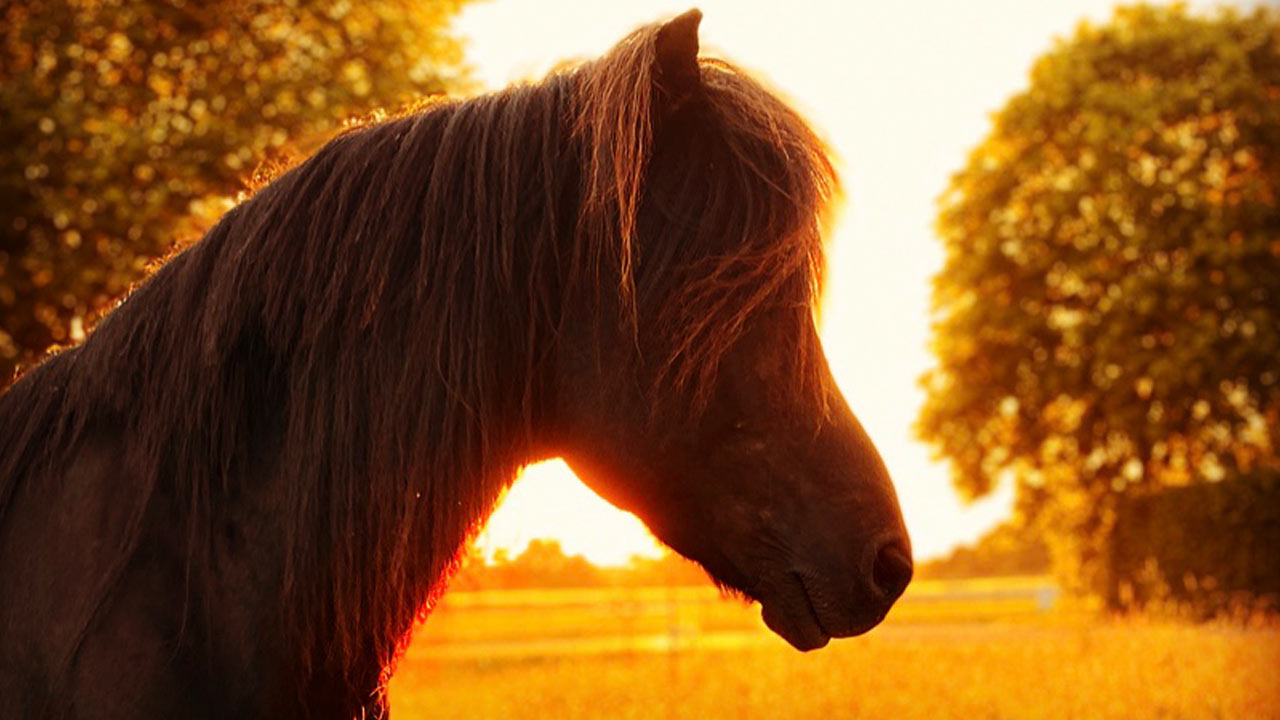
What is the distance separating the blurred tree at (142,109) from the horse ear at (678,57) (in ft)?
32.7

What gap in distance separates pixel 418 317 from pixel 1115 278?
27.2 m

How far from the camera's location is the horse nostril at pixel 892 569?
212cm

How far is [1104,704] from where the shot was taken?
730cm

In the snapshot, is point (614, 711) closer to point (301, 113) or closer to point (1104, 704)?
point (1104, 704)

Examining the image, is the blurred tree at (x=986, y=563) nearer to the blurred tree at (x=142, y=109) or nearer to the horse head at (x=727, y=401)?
the blurred tree at (x=142, y=109)

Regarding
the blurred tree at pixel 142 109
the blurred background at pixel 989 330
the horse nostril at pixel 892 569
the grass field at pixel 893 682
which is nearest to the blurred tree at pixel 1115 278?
the blurred background at pixel 989 330

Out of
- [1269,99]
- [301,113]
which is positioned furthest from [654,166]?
[1269,99]

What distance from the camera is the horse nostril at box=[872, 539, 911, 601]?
2.12m

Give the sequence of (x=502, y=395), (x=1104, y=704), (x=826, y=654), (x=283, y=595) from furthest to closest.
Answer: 1. (x=826, y=654)
2. (x=1104, y=704)
3. (x=502, y=395)
4. (x=283, y=595)

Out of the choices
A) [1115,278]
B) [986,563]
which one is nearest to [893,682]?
[1115,278]

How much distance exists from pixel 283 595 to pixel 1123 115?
28.2 m

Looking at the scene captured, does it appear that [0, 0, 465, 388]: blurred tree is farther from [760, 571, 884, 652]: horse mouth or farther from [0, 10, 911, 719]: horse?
[760, 571, 884, 652]: horse mouth

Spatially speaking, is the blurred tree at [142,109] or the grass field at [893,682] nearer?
the grass field at [893,682]

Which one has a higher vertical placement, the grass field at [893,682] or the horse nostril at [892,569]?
the horse nostril at [892,569]
